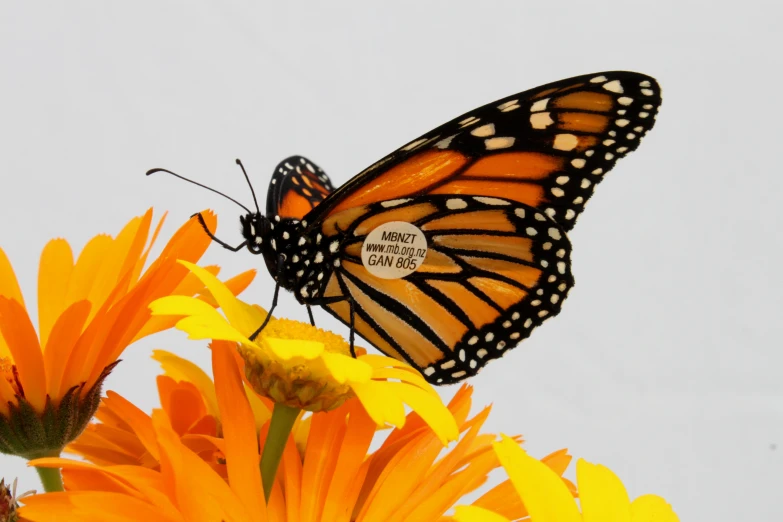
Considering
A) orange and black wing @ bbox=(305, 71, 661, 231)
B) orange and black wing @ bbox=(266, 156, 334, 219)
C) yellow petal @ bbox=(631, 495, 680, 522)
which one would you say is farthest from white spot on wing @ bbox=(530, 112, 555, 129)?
yellow petal @ bbox=(631, 495, 680, 522)

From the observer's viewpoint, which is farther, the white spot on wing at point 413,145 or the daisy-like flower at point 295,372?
the white spot on wing at point 413,145

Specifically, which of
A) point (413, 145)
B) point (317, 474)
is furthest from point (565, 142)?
point (317, 474)

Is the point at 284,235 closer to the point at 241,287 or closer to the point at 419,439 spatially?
the point at 241,287

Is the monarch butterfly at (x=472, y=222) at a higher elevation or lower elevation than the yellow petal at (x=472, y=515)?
higher

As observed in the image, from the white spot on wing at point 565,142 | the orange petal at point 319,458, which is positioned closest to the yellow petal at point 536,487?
the orange petal at point 319,458

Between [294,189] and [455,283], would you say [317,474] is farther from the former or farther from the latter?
[294,189]

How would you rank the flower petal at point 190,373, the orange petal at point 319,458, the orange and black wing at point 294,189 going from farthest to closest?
the orange and black wing at point 294,189 → the flower petal at point 190,373 → the orange petal at point 319,458

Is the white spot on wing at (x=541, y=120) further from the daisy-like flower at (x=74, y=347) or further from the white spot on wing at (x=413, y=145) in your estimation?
the daisy-like flower at (x=74, y=347)

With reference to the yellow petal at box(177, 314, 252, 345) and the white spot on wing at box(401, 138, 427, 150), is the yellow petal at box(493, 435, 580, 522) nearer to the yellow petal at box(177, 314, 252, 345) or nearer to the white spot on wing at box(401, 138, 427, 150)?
the yellow petal at box(177, 314, 252, 345)
